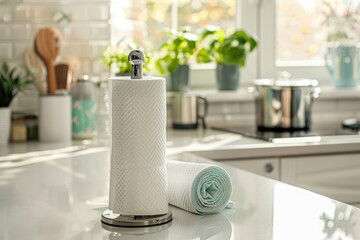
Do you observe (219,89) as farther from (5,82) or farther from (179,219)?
(179,219)

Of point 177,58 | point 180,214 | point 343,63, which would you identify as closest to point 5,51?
point 177,58

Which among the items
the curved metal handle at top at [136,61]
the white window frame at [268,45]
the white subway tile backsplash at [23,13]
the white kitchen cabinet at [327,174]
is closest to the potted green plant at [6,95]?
the white subway tile backsplash at [23,13]

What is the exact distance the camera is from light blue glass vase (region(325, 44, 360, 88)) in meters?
3.70

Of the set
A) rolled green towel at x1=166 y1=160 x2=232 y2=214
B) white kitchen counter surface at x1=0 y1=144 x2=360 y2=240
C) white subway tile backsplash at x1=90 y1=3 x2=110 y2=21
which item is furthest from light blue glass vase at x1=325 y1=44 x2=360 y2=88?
rolled green towel at x1=166 y1=160 x2=232 y2=214

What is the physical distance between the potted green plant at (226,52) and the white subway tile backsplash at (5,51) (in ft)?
2.71

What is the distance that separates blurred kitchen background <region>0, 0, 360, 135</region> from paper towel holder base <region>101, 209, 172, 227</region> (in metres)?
1.70

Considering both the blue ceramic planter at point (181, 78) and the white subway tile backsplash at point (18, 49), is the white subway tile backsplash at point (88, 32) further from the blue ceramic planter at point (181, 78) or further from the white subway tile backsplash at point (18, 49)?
the blue ceramic planter at point (181, 78)

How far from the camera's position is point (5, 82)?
304cm

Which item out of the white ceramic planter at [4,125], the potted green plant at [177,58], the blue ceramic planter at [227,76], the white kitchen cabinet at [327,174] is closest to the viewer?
the white kitchen cabinet at [327,174]

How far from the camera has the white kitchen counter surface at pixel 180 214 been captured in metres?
1.50

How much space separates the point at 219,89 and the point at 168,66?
1.05ft

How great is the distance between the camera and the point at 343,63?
12.3 feet

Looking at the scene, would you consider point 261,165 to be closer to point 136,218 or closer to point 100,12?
point 100,12

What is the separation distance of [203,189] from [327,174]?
4.54ft
